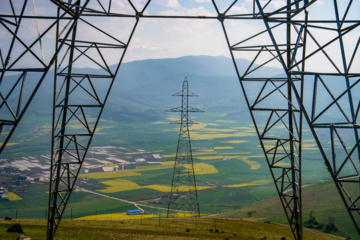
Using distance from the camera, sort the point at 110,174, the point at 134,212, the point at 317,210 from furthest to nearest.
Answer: the point at 110,174 → the point at 134,212 → the point at 317,210

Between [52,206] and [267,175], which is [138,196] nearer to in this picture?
[267,175]

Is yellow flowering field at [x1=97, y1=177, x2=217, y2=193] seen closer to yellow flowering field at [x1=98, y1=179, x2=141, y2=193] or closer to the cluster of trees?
yellow flowering field at [x1=98, y1=179, x2=141, y2=193]

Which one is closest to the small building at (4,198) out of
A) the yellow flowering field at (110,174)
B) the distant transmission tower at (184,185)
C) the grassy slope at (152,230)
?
the yellow flowering field at (110,174)

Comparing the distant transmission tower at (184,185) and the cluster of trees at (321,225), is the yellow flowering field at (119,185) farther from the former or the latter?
the cluster of trees at (321,225)

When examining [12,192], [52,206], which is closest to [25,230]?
[52,206]

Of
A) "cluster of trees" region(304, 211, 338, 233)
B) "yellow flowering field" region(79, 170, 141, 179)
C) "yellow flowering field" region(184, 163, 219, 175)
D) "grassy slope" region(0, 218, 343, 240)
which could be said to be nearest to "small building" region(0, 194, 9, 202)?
"yellow flowering field" region(79, 170, 141, 179)

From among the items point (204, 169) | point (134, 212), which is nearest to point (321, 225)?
point (134, 212)

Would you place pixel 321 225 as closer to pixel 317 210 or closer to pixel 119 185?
pixel 317 210
